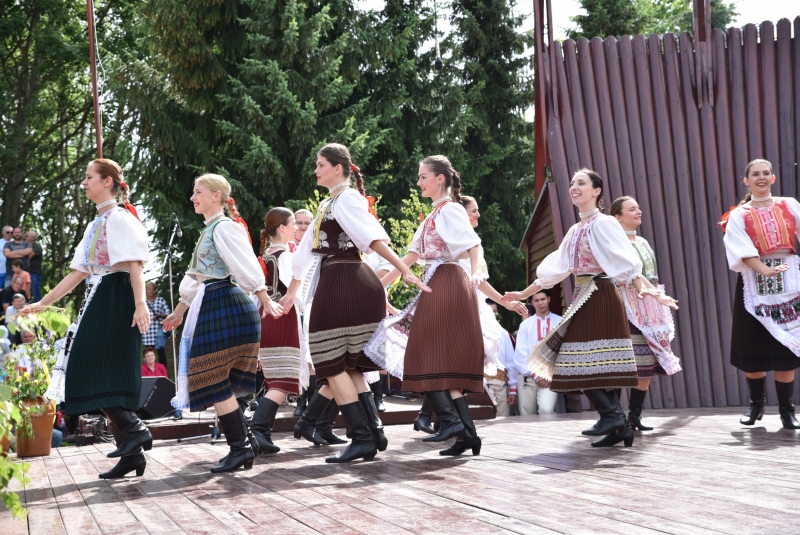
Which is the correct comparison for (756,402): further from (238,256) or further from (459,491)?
(238,256)

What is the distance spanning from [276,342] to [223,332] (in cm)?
151

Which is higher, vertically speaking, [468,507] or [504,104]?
[504,104]

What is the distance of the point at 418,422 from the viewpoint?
262 inches

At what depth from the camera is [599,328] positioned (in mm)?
5352

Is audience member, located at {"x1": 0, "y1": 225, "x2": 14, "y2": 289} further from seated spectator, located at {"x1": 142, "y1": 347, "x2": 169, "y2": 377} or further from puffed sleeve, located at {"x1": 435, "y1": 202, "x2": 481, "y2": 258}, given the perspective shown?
puffed sleeve, located at {"x1": 435, "y1": 202, "x2": 481, "y2": 258}

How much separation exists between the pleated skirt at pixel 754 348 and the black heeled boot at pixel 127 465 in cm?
391

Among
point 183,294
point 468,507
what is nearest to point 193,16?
point 183,294

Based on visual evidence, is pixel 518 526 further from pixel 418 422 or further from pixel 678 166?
pixel 678 166

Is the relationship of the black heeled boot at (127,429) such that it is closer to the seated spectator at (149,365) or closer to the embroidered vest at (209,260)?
the embroidered vest at (209,260)

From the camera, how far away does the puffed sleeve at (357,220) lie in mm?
4996

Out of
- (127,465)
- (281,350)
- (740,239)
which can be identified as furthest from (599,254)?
(127,465)

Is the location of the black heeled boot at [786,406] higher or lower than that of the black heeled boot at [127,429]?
lower

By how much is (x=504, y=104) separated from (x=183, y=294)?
1563 centimetres

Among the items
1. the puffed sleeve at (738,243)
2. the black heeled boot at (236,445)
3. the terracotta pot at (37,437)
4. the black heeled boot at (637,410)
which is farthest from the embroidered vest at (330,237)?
the terracotta pot at (37,437)
